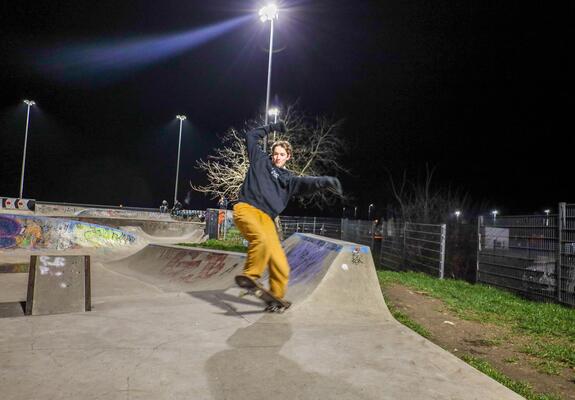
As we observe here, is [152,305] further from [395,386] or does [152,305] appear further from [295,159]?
[295,159]

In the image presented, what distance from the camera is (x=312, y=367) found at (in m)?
2.57

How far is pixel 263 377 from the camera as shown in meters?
2.36

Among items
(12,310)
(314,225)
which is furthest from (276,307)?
(314,225)

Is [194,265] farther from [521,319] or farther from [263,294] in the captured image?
[521,319]

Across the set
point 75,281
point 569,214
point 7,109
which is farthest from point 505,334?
point 7,109

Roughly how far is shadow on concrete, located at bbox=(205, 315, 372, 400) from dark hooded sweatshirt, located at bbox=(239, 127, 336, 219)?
1.35 m

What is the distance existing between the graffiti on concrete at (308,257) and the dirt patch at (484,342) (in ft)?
4.04

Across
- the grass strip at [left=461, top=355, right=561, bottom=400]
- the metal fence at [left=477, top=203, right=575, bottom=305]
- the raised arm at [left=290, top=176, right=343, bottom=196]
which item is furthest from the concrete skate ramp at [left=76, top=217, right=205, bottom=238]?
the grass strip at [left=461, top=355, right=561, bottom=400]

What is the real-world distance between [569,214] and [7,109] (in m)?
45.9

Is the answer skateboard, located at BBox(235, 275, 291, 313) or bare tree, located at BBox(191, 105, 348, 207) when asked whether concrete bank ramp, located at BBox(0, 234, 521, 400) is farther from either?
bare tree, located at BBox(191, 105, 348, 207)

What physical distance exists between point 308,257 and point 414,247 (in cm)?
759

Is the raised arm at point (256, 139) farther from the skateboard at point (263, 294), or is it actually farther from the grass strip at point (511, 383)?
the grass strip at point (511, 383)

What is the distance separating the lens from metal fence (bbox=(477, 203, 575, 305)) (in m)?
6.67

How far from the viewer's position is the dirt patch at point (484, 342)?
3.09m
